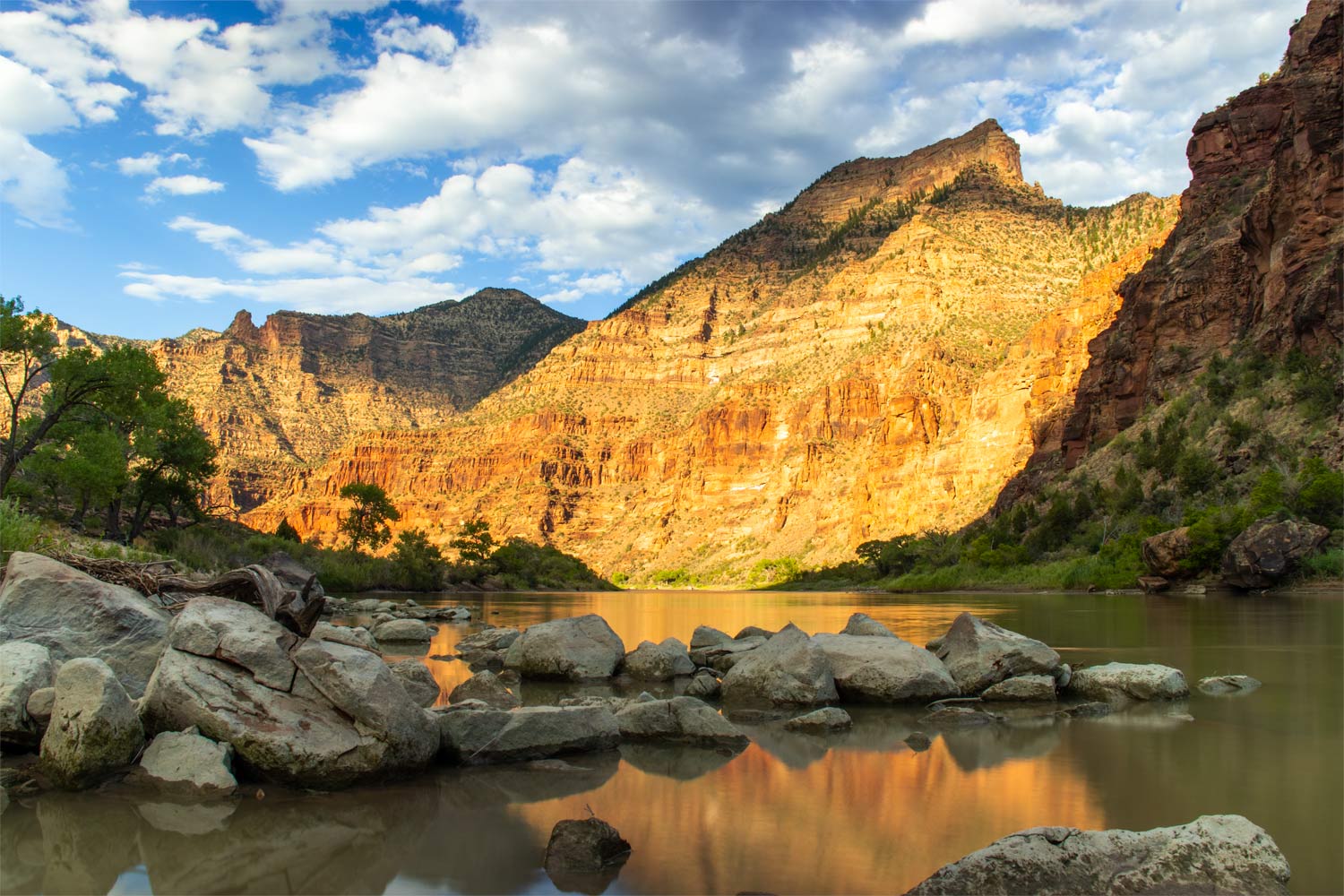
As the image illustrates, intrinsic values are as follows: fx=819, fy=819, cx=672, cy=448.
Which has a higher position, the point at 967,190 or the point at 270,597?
the point at 967,190

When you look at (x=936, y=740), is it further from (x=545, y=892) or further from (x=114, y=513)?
(x=114, y=513)

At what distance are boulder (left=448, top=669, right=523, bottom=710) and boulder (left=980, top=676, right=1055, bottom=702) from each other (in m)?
5.99

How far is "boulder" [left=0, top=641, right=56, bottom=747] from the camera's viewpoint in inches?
263

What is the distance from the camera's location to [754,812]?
5.89 m

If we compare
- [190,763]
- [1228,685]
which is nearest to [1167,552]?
[1228,685]

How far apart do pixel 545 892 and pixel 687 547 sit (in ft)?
484

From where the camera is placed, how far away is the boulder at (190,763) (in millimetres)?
6242

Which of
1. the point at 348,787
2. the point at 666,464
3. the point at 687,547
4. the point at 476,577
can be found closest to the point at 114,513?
the point at 348,787

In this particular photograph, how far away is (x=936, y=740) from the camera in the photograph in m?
8.14

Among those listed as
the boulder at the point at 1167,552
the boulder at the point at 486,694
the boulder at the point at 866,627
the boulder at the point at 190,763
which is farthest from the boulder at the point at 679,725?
the boulder at the point at 1167,552

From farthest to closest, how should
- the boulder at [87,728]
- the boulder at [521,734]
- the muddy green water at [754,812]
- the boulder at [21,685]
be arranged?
the boulder at [521,734], the boulder at [21,685], the boulder at [87,728], the muddy green water at [754,812]

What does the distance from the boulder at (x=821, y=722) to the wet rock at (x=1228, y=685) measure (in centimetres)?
470

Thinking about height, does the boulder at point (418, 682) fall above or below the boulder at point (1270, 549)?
below

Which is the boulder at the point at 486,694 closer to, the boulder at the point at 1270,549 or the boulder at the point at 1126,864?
the boulder at the point at 1126,864
